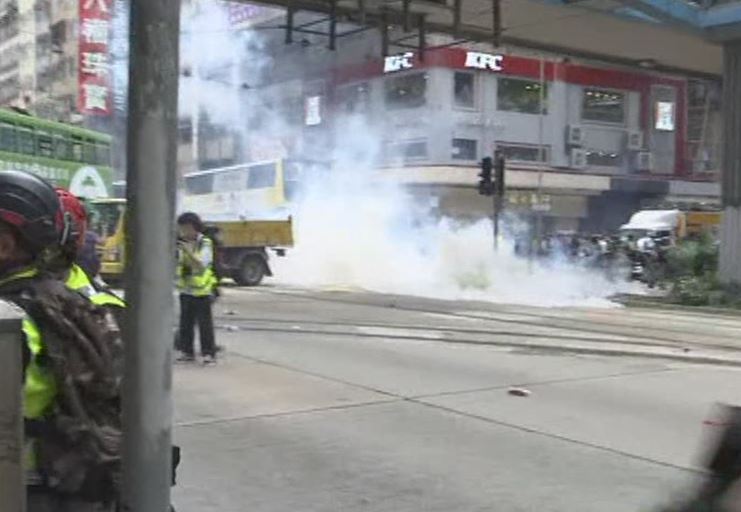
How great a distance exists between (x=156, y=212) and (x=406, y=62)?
39122 millimetres

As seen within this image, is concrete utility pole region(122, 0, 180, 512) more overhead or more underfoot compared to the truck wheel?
more overhead

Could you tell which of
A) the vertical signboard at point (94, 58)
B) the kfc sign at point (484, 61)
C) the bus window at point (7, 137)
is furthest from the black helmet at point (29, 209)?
the kfc sign at point (484, 61)

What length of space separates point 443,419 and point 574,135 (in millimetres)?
38913

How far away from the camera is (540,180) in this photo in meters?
43.5

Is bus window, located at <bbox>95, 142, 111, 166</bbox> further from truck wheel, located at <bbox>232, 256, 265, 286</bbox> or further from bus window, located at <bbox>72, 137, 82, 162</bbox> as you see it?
truck wheel, located at <bbox>232, 256, 265, 286</bbox>

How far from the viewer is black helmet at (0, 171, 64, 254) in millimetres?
2334

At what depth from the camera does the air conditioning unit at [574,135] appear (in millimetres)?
44625

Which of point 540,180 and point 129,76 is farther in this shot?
point 540,180

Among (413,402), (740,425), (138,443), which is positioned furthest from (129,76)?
(413,402)

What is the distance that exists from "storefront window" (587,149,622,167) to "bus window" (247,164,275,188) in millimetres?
20854

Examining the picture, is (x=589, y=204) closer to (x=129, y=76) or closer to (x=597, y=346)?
(x=597, y=346)

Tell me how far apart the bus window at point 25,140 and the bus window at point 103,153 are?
311cm

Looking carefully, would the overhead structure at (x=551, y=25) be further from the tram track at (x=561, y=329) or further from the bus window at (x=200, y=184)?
the bus window at (x=200, y=184)

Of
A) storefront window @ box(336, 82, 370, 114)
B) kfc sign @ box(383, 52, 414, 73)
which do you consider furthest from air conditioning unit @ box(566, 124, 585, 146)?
storefront window @ box(336, 82, 370, 114)
